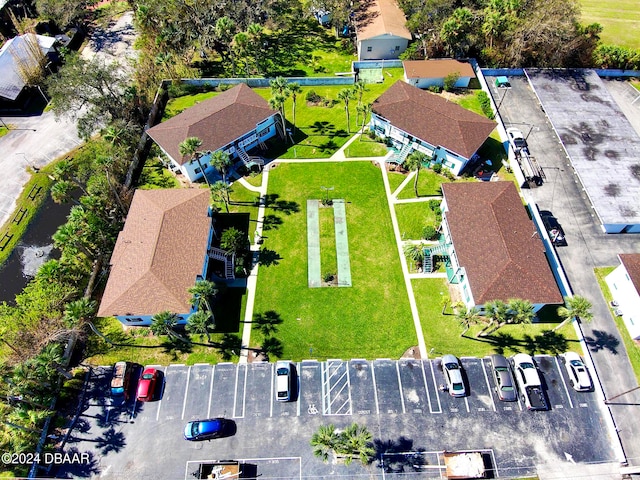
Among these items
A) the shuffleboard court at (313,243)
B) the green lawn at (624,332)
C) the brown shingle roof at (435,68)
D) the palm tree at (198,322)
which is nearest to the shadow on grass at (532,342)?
the green lawn at (624,332)

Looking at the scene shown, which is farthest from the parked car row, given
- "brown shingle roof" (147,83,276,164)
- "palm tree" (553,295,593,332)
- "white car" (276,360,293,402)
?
"brown shingle roof" (147,83,276,164)

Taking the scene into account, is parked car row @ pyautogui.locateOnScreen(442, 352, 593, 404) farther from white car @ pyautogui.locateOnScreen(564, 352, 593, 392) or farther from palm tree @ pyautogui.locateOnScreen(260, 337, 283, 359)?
Result: palm tree @ pyautogui.locateOnScreen(260, 337, 283, 359)

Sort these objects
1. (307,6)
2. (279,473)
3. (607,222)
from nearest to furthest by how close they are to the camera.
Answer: (279,473), (607,222), (307,6)

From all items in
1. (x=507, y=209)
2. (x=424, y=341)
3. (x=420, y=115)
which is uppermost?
(x=420, y=115)

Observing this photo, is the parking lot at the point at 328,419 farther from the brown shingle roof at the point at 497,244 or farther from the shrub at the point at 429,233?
the shrub at the point at 429,233

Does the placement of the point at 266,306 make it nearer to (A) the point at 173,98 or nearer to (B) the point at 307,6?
(A) the point at 173,98

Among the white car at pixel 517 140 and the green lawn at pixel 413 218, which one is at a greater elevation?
the white car at pixel 517 140

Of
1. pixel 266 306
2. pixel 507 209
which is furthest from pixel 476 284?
pixel 266 306
